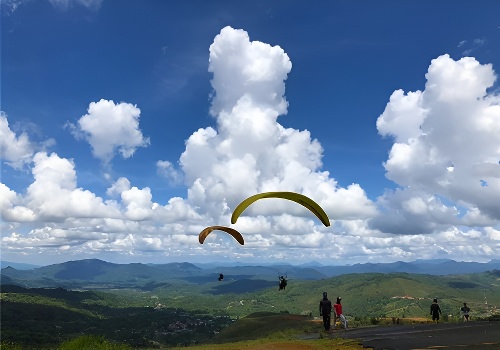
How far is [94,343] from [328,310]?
16347 mm

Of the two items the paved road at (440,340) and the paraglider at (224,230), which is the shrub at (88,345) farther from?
the paved road at (440,340)

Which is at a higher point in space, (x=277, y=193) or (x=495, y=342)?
(x=277, y=193)

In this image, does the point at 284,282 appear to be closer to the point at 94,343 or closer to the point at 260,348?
the point at 260,348

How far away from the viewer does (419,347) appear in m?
20.5

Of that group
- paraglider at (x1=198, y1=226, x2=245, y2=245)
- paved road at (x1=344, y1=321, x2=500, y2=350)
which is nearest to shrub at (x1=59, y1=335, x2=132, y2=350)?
paraglider at (x1=198, y1=226, x2=245, y2=245)

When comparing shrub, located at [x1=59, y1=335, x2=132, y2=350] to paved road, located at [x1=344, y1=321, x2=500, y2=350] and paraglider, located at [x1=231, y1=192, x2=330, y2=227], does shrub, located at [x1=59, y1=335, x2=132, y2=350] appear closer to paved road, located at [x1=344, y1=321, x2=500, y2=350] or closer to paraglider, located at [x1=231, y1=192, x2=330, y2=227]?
paraglider, located at [x1=231, y1=192, x2=330, y2=227]

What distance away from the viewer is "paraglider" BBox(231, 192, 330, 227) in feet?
57.8

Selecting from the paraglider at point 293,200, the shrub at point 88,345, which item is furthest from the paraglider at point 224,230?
the shrub at point 88,345

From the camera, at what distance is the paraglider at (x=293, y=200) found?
57.8 feet

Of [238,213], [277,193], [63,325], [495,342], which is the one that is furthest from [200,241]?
[63,325]

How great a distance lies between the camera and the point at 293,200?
18.3 metres

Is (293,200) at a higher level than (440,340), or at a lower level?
higher

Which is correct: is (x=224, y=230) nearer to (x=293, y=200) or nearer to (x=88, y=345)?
(x=293, y=200)

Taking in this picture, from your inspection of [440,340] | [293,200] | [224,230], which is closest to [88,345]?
[224,230]
